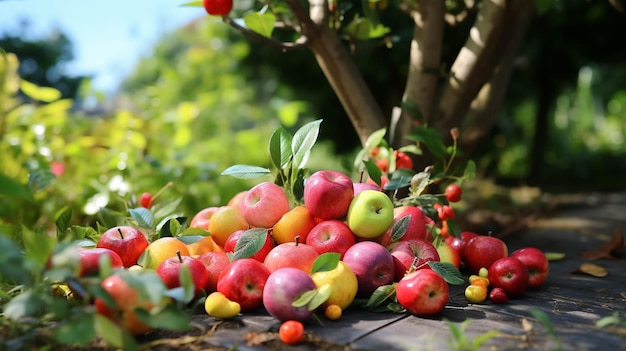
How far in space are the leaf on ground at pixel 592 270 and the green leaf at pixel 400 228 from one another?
807 millimetres

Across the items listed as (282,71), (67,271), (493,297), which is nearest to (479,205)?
(282,71)

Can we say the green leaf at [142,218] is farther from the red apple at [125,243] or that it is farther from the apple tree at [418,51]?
the apple tree at [418,51]

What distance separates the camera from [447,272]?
5.33ft

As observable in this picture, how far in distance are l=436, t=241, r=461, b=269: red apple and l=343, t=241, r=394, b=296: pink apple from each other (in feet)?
1.13

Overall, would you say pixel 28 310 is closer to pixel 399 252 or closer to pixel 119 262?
pixel 119 262

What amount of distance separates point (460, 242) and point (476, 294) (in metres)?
0.43

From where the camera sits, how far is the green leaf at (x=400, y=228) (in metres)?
1.79

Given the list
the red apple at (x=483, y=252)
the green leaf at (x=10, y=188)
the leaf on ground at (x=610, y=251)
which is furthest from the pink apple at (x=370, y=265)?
the leaf on ground at (x=610, y=251)

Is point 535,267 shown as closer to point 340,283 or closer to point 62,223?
point 340,283

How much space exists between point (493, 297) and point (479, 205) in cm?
295

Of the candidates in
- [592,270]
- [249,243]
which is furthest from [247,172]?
[592,270]

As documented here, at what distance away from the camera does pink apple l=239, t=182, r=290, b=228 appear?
1.78m

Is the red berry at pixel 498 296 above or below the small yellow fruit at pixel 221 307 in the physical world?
below

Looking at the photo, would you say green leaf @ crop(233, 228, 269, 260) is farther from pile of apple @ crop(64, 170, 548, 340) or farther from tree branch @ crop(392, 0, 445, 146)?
tree branch @ crop(392, 0, 445, 146)
